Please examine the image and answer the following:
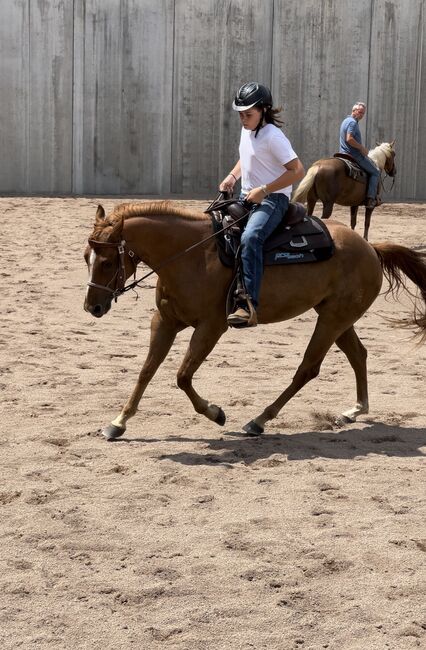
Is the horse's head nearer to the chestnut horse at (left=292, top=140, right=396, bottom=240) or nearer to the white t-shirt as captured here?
the white t-shirt

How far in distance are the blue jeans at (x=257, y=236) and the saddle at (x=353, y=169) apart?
8.96 meters

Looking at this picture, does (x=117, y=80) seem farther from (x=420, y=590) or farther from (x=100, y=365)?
(x=420, y=590)

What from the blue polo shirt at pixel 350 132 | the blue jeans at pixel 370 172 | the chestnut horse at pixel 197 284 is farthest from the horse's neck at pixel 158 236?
the blue jeans at pixel 370 172

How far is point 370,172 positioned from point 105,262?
9980 mm

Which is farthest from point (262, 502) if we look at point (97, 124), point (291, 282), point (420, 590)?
point (97, 124)

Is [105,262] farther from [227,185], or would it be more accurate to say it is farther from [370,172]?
[370,172]

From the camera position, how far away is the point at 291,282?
23.2ft

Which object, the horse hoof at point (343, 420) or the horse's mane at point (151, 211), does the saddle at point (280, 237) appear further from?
the horse hoof at point (343, 420)

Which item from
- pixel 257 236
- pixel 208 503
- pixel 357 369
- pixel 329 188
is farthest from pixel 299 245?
pixel 329 188

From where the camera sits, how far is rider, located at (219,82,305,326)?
6742mm

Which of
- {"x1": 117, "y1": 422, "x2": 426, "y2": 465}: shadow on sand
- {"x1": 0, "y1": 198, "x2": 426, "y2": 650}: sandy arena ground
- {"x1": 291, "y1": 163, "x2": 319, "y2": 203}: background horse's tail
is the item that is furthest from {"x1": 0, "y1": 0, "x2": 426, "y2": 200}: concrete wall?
{"x1": 117, "y1": 422, "x2": 426, "y2": 465}: shadow on sand

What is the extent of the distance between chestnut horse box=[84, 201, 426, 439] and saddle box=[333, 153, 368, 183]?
27.5 feet

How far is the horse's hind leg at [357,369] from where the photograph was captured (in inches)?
294

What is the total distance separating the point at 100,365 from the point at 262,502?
339 centimetres
